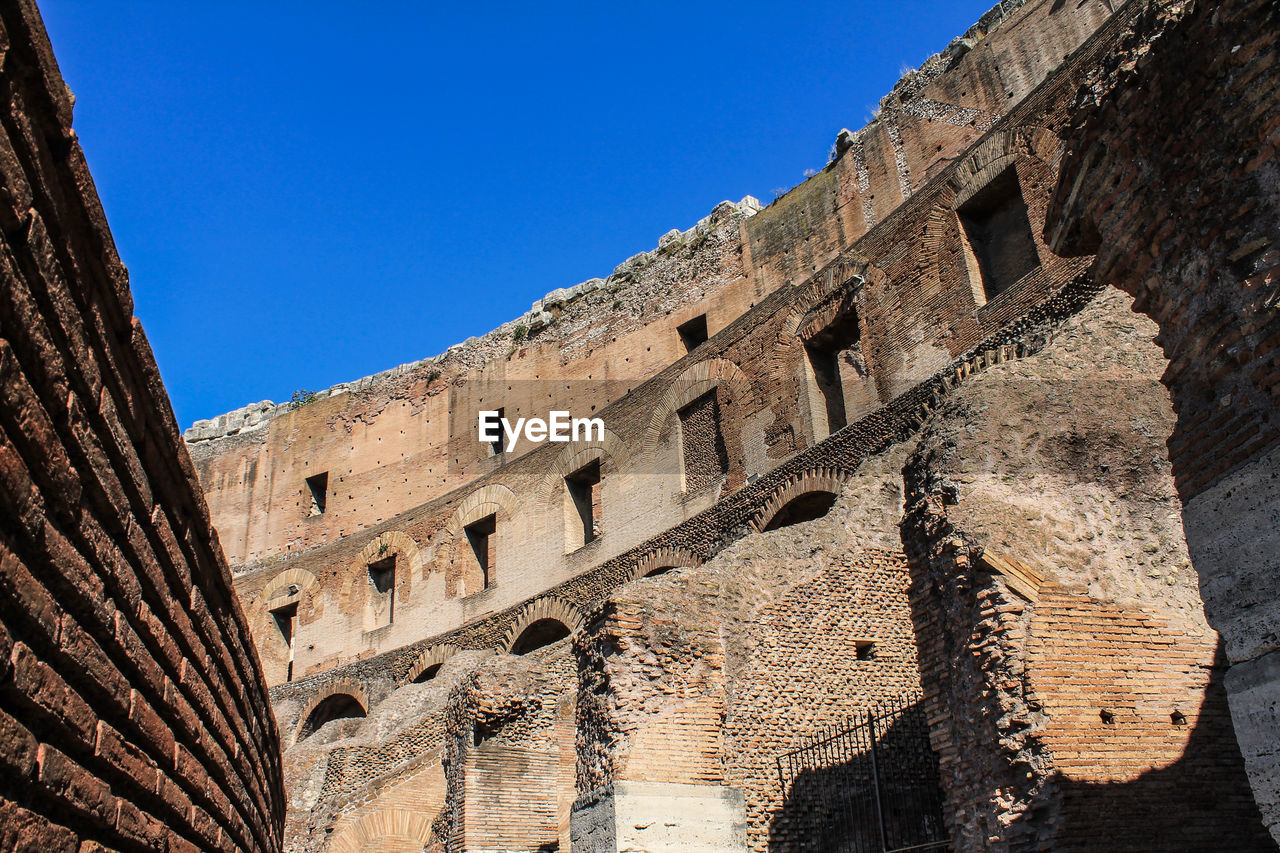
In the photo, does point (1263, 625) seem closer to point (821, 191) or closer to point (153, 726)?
point (153, 726)

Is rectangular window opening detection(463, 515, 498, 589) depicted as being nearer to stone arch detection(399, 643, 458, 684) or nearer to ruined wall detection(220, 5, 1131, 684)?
ruined wall detection(220, 5, 1131, 684)

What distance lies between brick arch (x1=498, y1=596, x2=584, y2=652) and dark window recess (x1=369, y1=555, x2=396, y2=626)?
13.6 feet

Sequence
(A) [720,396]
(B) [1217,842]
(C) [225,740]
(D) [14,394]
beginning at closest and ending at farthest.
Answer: (D) [14,394], (C) [225,740], (B) [1217,842], (A) [720,396]

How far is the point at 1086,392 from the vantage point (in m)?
6.02

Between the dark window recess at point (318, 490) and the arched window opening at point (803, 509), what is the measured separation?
1676 cm

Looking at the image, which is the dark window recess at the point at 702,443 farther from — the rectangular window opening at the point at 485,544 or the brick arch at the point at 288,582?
the brick arch at the point at 288,582

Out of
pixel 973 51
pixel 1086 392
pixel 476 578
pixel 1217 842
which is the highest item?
pixel 973 51

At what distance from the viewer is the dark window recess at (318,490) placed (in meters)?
25.5

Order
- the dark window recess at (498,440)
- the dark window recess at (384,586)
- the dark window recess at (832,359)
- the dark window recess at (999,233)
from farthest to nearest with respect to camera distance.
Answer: the dark window recess at (498,440) → the dark window recess at (384,586) → the dark window recess at (832,359) → the dark window recess at (999,233)

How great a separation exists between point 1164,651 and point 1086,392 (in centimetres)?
167

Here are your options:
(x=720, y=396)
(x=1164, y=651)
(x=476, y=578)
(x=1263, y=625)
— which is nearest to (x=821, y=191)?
(x=720, y=396)

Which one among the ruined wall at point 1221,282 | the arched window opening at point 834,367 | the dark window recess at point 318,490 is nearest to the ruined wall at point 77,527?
the ruined wall at point 1221,282

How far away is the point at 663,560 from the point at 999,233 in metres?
5.67

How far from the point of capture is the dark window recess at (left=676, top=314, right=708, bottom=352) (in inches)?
801
